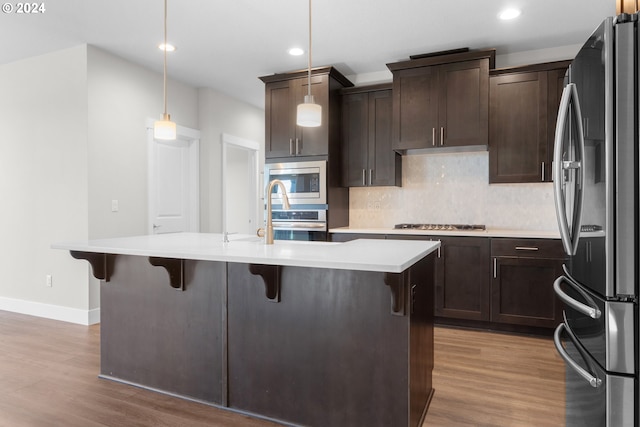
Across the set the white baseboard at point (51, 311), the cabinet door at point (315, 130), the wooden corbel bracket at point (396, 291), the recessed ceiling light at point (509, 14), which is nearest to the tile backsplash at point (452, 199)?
the cabinet door at point (315, 130)

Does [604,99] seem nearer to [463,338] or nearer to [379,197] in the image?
[463,338]

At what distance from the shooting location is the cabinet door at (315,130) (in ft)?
14.4

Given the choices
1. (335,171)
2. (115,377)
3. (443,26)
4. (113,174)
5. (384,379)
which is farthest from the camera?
(335,171)

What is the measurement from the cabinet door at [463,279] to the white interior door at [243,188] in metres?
3.34

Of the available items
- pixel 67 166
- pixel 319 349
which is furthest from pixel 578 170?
pixel 67 166

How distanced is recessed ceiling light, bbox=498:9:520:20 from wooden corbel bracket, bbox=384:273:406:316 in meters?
2.59

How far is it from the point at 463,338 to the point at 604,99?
2.71 m

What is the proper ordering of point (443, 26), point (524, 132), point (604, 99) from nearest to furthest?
point (604, 99), point (443, 26), point (524, 132)

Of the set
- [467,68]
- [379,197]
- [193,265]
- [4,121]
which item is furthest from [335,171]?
[4,121]

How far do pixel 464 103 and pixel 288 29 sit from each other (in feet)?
5.88

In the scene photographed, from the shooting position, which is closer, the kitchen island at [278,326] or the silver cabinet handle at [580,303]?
the silver cabinet handle at [580,303]

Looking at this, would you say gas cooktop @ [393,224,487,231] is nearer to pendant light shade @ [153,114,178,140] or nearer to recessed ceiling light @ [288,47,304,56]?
recessed ceiling light @ [288,47,304,56]

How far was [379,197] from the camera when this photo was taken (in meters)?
4.77

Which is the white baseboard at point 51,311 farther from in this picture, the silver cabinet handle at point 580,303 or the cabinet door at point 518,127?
the cabinet door at point 518,127
